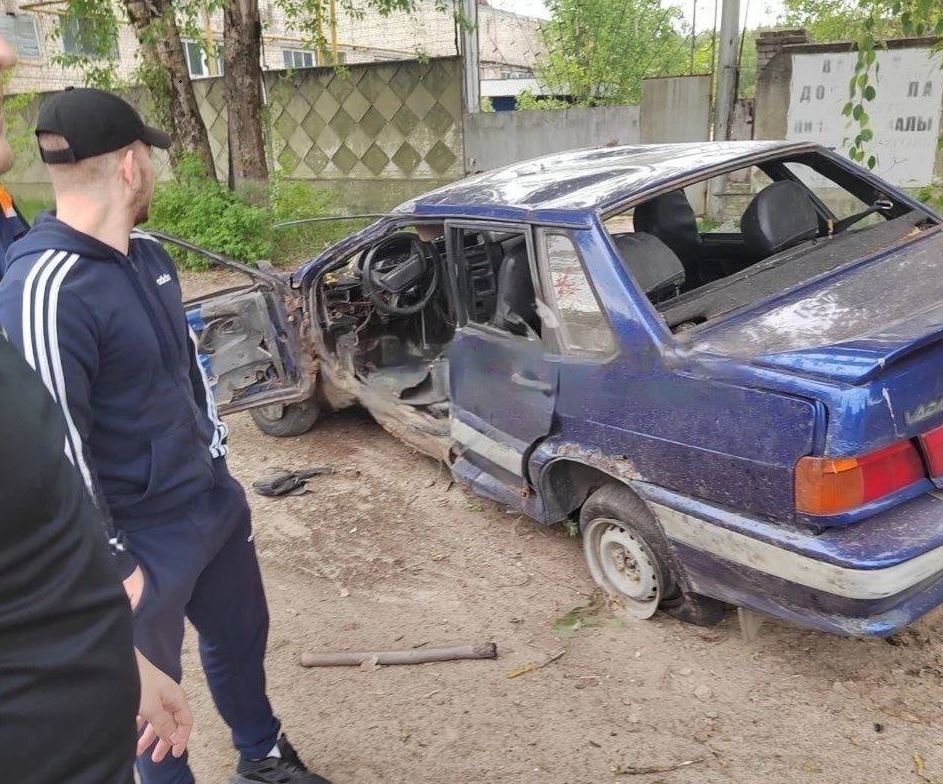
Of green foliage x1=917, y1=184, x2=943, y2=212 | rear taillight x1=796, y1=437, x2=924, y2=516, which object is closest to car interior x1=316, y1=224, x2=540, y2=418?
rear taillight x1=796, y1=437, x2=924, y2=516

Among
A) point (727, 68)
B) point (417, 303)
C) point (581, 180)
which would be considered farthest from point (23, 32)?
point (581, 180)

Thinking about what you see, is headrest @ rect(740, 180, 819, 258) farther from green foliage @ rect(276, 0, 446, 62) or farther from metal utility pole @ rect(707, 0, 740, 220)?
green foliage @ rect(276, 0, 446, 62)

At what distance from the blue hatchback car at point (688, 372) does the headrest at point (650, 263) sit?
1 cm

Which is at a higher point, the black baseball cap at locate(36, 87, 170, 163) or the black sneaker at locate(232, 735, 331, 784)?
the black baseball cap at locate(36, 87, 170, 163)

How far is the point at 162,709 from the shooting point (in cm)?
149

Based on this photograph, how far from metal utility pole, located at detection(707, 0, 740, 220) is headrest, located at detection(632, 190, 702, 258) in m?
4.80

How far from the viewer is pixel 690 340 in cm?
265

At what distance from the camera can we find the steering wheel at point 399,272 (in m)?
4.34

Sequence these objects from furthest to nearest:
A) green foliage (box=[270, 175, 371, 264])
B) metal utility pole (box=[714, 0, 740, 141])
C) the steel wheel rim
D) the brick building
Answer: the brick building
green foliage (box=[270, 175, 371, 264])
metal utility pole (box=[714, 0, 740, 141])
the steel wheel rim

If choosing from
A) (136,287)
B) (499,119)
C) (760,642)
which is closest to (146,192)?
(136,287)

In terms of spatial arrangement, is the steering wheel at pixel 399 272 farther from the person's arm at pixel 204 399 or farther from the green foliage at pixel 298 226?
the green foliage at pixel 298 226

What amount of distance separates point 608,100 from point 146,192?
11825mm

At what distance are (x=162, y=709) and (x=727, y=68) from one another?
28.1 feet

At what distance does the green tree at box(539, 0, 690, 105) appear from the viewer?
13.6 meters
